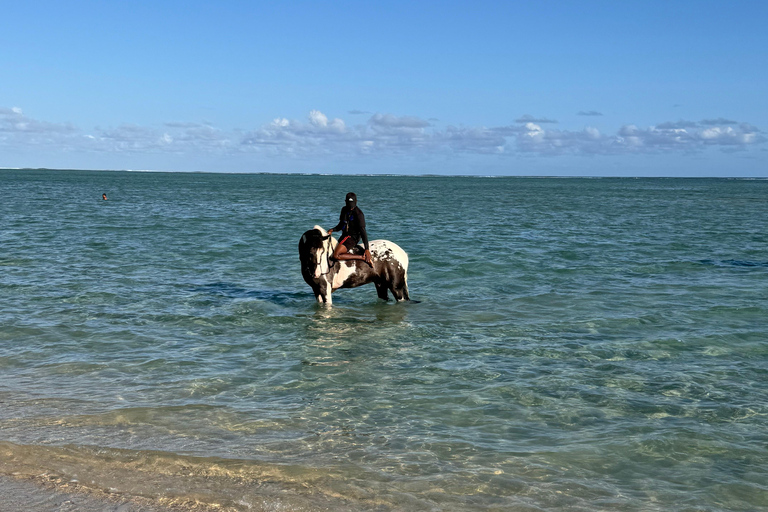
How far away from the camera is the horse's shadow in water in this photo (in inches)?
670

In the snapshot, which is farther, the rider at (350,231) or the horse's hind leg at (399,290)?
the horse's hind leg at (399,290)

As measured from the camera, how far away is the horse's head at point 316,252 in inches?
579

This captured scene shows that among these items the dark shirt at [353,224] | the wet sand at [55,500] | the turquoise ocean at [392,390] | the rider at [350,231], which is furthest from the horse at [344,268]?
the wet sand at [55,500]

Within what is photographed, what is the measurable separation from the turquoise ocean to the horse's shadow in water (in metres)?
0.10

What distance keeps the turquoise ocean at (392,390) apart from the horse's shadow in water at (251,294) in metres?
0.10

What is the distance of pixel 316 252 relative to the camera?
14.8 metres

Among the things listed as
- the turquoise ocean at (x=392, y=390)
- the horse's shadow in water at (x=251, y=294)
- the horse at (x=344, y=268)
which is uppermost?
the horse at (x=344, y=268)

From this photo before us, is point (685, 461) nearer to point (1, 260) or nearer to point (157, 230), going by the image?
point (1, 260)

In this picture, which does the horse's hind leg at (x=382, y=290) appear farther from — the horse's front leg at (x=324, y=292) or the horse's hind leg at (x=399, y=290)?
the horse's front leg at (x=324, y=292)

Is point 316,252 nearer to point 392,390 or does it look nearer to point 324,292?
point 324,292

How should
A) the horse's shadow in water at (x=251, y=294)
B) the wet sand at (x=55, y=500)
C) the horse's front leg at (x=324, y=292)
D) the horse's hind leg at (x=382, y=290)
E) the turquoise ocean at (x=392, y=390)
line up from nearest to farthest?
the wet sand at (x=55, y=500)
the turquoise ocean at (x=392, y=390)
the horse's front leg at (x=324, y=292)
the horse's hind leg at (x=382, y=290)
the horse's shadow in water at (x=251, y=294)

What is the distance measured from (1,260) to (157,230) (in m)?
15.0

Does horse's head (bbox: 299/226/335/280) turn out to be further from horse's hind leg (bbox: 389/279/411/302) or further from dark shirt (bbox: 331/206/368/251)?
horse's hind leg (bbox: 389/279/411/302)

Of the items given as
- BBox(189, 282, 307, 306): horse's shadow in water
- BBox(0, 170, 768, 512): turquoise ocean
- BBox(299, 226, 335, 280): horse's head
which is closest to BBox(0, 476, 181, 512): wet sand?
BBox(0, 170, 768, 512): turquoise ocean
